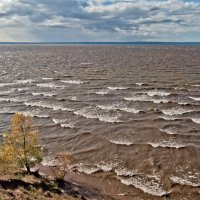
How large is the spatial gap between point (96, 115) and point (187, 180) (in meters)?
22.3

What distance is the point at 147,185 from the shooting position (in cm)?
3159

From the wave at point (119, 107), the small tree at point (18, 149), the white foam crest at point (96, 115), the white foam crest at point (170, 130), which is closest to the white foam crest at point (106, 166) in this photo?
the small tree at point (18, 149)

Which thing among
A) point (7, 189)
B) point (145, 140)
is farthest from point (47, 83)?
point (7, 189)

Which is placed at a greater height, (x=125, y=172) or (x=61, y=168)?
(x=61, y=168)

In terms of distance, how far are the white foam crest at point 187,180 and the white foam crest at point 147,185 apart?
1.84 m

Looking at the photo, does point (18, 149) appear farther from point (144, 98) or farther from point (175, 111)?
point (144, 98)

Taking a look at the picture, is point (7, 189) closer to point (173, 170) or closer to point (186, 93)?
point (173, 170)

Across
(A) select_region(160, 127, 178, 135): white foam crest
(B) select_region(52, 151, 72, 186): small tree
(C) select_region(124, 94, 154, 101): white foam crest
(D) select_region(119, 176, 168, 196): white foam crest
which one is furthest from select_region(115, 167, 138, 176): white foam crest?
(C) select_region(124, 94, 154, 101): white foam crest

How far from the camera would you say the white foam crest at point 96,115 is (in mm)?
49625

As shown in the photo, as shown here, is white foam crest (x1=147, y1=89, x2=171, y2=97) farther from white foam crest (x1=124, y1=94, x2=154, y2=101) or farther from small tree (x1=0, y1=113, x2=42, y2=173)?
small tree (x1=0, y1=113, x2=42, y2=173)

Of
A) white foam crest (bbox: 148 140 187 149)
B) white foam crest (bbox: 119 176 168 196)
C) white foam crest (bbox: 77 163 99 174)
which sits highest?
white foam crest (bbox: 148 140 187 149)

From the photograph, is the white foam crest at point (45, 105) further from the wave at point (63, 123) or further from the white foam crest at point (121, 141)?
the white foam crest at point (121, 141)

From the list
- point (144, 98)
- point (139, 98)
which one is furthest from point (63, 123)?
point (144, 98)

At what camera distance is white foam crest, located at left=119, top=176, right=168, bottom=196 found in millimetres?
30419
